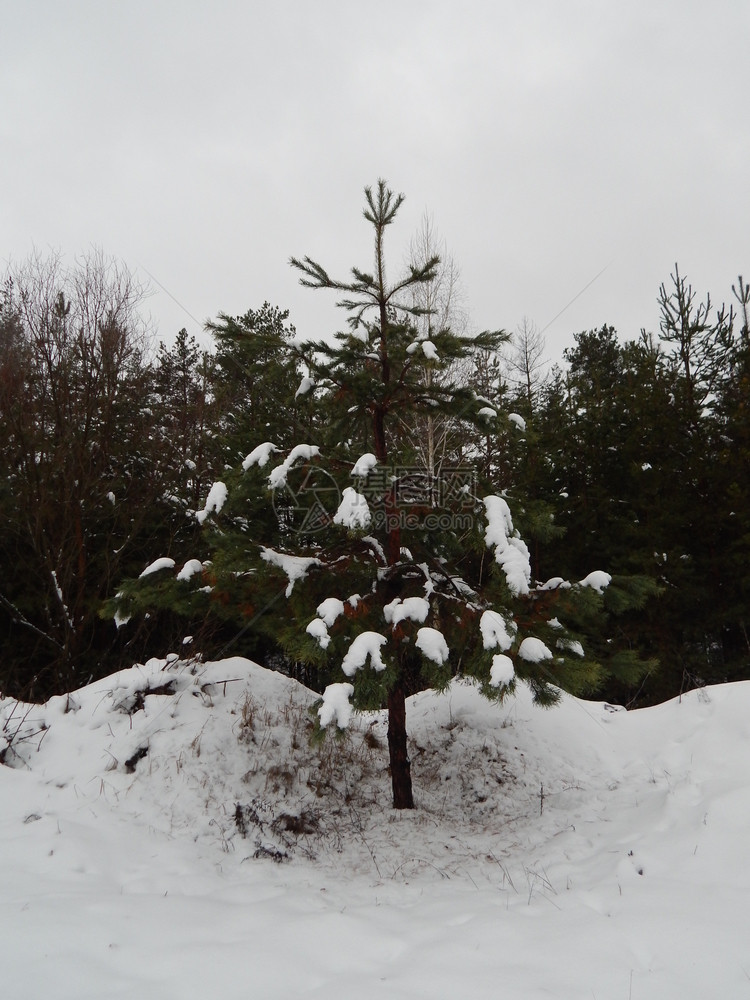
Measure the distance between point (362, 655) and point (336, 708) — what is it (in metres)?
0.38

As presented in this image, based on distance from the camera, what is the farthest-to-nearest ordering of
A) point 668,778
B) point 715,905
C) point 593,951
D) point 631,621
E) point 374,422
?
1. point 631,621
2. point 374,422
3. point 668,778
4. point 715,905
5. point 593,951

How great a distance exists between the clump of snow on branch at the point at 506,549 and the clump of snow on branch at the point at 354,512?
931 millimetres

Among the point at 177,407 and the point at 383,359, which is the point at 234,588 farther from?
the point at 177,407

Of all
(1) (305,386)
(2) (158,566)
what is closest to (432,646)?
(1) (305,386)

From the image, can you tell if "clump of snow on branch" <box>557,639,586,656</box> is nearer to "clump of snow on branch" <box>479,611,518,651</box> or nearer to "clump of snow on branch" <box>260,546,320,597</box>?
"clump of snow on branch" <box>479,611,518,651</box>

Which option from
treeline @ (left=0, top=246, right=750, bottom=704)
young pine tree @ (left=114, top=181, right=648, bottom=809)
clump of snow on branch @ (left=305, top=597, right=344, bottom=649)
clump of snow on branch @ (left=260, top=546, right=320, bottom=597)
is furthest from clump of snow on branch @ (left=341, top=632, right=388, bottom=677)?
treeline @ (left=0, top=246, right=750, bottom=704)

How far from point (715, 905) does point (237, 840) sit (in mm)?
3451

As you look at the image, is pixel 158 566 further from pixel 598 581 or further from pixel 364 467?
pixel 598 581

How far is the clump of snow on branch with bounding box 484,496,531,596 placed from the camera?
3.95 metres

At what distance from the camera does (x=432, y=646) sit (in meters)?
3.74

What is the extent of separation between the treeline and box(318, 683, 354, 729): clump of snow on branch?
15.3 ft

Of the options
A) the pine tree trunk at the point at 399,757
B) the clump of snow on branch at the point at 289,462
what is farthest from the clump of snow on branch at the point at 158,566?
the pine tree trunk at the point at 399,757

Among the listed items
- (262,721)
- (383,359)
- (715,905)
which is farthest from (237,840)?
(383,359)

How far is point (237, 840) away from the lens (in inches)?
179
